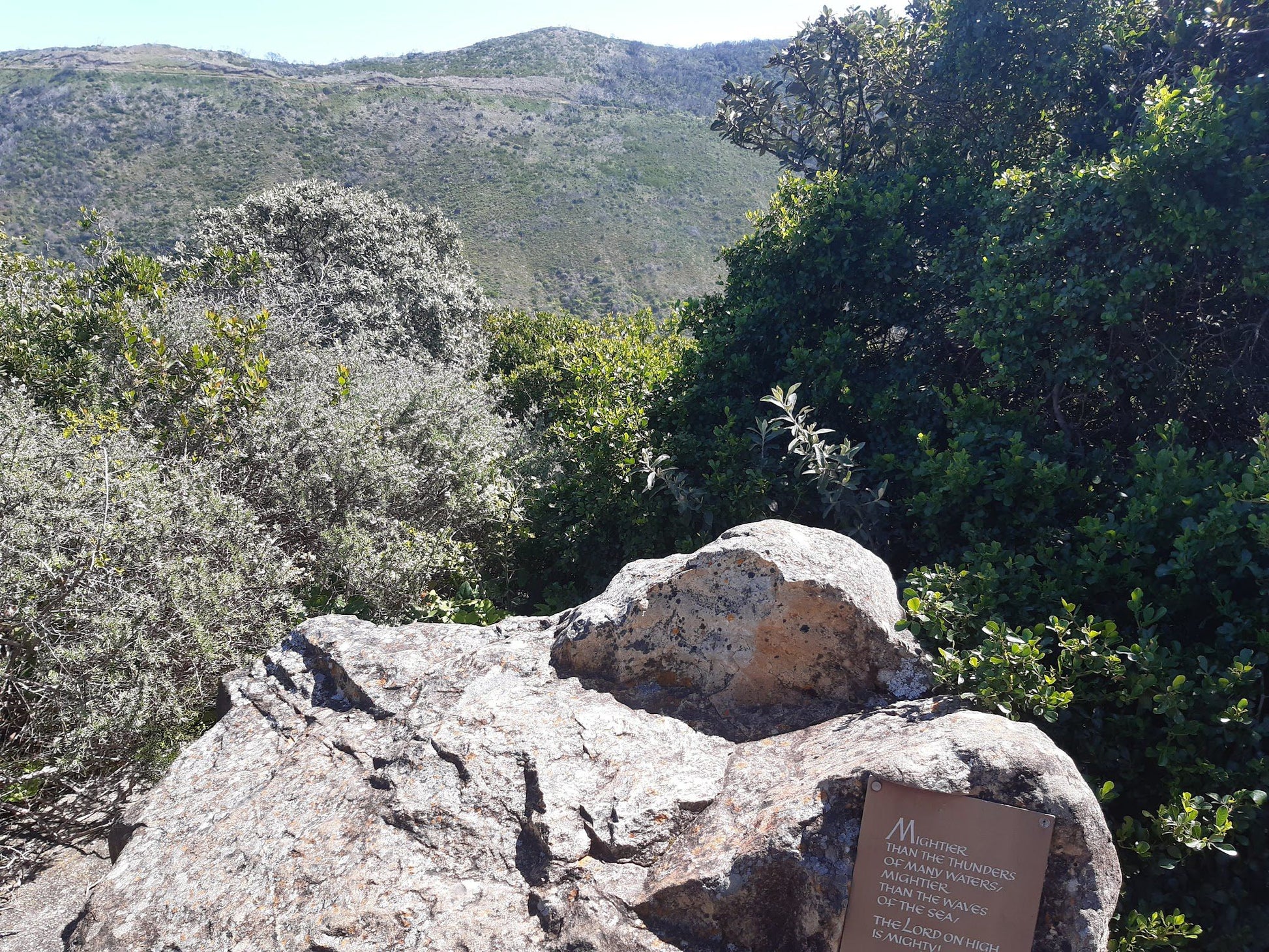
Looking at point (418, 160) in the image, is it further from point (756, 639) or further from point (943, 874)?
point (943, 874)

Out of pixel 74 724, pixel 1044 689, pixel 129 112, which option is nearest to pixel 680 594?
pixel 1044 689

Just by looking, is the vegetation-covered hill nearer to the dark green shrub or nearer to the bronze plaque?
the dark green shrub

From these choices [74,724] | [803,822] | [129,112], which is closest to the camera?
[803,822]

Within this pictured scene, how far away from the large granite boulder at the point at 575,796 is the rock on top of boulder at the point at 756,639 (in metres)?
0.01

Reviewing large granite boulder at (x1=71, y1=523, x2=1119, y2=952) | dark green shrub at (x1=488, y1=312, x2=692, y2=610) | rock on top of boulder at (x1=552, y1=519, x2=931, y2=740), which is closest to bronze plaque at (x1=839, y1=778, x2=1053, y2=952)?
large granite boulder at (x1=71, y1=523, x2=1119, y2=952)

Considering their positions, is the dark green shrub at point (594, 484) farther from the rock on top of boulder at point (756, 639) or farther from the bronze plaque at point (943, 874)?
the bronze plaque at point (943, 874)

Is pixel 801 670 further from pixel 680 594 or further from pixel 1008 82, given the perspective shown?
pixel 1008 82

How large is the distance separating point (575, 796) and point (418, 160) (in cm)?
4530

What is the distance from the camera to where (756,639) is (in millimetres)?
3775

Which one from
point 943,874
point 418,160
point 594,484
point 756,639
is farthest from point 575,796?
point 418,160

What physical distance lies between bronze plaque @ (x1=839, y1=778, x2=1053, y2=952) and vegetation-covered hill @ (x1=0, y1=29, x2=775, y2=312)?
3071 cm

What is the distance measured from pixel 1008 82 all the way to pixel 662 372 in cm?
376

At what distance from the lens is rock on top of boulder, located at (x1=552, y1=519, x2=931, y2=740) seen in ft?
12.0

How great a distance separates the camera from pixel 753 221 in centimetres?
732
